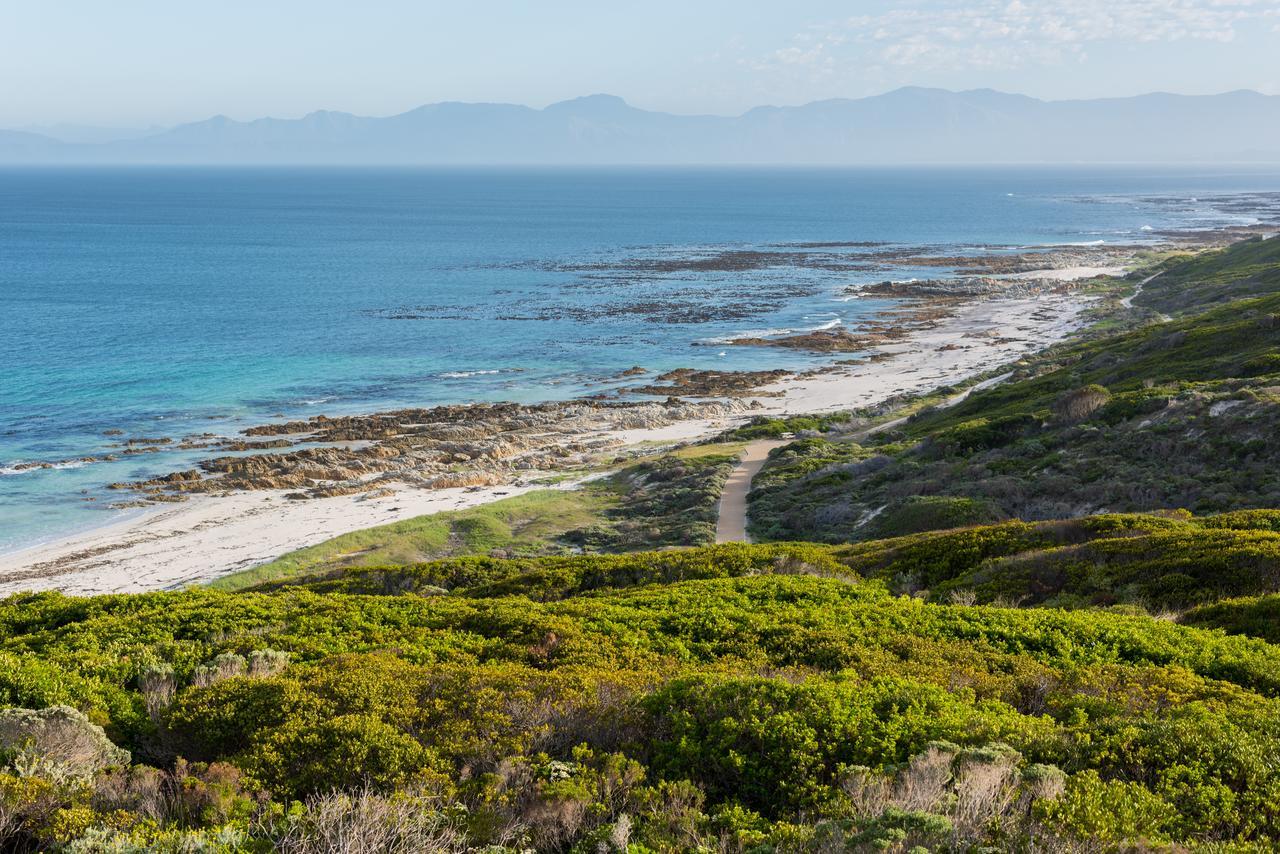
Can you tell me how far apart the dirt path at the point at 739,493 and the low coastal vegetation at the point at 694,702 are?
857cm

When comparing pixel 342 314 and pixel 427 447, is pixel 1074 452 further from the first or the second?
pixel 342 314

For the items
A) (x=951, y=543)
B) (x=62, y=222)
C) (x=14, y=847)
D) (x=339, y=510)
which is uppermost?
(x=62, y=222)

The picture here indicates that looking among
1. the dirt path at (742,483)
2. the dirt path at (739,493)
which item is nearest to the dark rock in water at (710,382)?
the dirt path at (742,483)

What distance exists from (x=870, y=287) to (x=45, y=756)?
9674 centimetres

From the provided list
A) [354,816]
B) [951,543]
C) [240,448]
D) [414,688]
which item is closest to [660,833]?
[354,816]

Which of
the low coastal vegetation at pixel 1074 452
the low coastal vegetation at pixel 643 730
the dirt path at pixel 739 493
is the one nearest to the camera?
the low coastal vegetation at pixel 643 730

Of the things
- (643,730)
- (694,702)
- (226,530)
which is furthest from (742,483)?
(643,730)

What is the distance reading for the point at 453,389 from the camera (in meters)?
58.7

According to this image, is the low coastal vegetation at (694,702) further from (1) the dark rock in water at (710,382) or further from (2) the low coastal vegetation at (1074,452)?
(1) the dark rock in water at (710,382)

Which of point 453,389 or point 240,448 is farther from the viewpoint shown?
point 453,389

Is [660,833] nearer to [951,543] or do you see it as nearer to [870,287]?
[951,543]

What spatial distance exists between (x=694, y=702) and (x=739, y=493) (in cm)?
2499

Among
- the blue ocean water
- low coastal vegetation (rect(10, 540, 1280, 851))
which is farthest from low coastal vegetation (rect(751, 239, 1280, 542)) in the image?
the blue ocean water

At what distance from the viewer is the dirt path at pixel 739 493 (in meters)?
28.3
